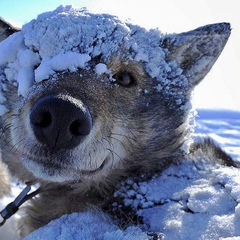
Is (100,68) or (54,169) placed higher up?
(100,68)

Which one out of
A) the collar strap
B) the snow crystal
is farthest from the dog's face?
the collar strap

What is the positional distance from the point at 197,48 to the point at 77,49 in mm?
874

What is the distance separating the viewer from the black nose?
2.50m

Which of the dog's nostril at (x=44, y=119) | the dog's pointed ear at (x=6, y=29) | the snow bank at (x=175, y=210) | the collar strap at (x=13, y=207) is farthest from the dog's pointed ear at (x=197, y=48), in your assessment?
the collar strap at (x=13, y=207)

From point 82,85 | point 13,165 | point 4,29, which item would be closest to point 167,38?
point 82,85

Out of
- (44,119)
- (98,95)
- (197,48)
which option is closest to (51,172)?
(44,119)

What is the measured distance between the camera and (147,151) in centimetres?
329

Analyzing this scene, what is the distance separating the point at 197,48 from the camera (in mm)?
3449

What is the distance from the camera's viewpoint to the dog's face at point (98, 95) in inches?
105

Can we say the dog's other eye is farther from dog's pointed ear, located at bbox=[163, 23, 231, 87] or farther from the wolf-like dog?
dog's pointed ear, located at bbox=[163, 23, 231, 87]

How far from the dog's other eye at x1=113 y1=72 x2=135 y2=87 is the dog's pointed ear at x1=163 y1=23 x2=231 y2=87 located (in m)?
0.34

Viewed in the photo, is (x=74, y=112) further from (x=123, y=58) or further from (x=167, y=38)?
(x=167, y=38)

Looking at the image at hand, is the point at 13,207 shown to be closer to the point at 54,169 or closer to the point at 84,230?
the point at 54,169

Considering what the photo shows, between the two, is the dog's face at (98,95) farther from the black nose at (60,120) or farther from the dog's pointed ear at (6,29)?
the dog's pointed ear at (6,29)
